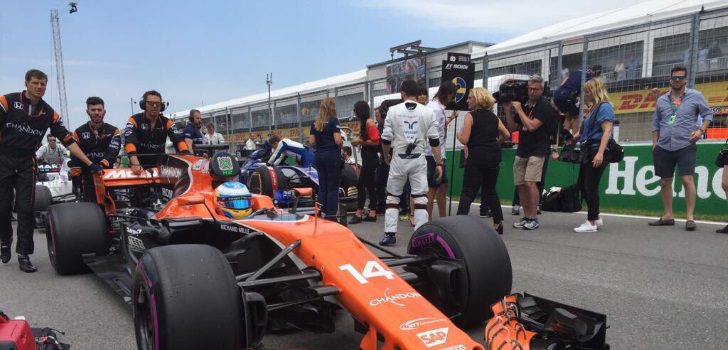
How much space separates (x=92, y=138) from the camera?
6602 millimetres

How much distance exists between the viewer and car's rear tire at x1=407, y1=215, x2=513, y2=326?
2842mm

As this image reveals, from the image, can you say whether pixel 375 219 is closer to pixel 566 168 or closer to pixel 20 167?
pixel 566 168

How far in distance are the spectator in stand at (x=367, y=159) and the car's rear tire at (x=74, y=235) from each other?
3.45 metres

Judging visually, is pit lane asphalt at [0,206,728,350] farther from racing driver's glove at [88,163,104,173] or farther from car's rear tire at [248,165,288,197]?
car's rear tire at [248,165,288,197]

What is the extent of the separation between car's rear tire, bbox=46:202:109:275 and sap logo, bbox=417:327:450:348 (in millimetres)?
3750

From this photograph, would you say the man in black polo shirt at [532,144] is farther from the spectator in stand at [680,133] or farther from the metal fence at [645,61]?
the metal fence at [645,61]

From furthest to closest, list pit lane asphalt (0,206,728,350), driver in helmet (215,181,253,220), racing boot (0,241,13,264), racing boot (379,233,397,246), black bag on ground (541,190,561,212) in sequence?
black bag on ground (541,190,561,212)
racing boot (379,233,397,246)
racing boot (0,241,13,264)
driver in helmet (215,181,253,220)
pit lane asphalt (0,206,728,350)

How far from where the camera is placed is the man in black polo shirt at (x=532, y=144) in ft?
20.3

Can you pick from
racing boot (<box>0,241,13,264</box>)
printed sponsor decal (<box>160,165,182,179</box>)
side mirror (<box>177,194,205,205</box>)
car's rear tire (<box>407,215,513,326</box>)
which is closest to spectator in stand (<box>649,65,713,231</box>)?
car's rear tire (<box>407,215,513,326</box>)

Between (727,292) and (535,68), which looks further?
(535,68)

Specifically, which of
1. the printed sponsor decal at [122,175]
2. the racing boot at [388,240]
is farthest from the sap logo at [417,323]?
the printed sponsor decal at [122,175]

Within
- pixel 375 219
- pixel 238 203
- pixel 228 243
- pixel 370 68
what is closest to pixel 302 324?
pixel 228 243

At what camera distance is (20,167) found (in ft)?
16.6

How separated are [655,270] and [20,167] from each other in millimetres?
5731
